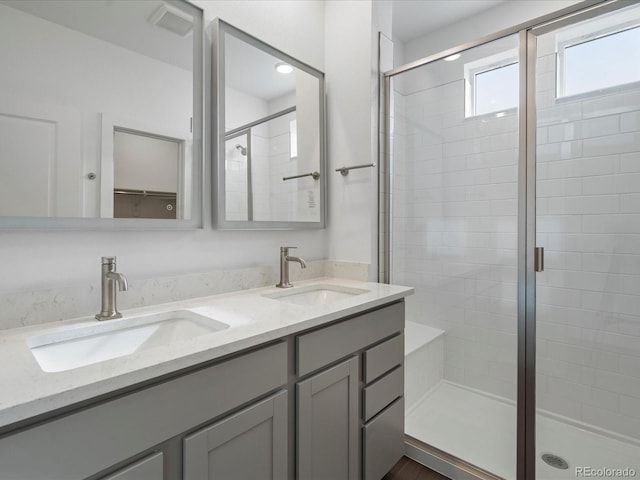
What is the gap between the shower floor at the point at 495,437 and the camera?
1546 millimetres

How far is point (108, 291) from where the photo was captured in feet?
3.53

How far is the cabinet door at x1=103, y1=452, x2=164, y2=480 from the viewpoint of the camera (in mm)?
671

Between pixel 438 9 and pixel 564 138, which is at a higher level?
pixel 438 9

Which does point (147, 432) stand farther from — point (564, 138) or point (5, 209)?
point (564, 138)

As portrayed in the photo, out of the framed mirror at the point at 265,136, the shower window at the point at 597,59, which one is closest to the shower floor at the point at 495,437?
the framed mirror at the point at 265,136

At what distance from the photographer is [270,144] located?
169cm

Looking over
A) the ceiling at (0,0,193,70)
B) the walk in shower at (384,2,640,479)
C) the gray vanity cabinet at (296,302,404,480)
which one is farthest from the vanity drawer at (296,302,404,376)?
the ceiling at (0,0,193,70)

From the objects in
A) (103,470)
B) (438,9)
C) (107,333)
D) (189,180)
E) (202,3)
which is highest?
(438,9)

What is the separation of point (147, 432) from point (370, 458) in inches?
39.2

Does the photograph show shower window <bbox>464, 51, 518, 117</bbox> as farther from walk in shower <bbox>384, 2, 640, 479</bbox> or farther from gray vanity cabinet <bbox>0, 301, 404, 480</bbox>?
gray vanity cabinet <bbox>0, 301, 404, 480</bbox>

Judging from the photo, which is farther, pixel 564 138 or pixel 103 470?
pixel 564 138

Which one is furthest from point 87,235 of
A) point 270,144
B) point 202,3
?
point 202,3

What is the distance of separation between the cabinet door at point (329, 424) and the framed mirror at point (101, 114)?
0.81 m

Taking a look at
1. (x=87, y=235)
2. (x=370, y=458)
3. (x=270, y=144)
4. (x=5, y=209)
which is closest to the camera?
(x=5, y=209)
